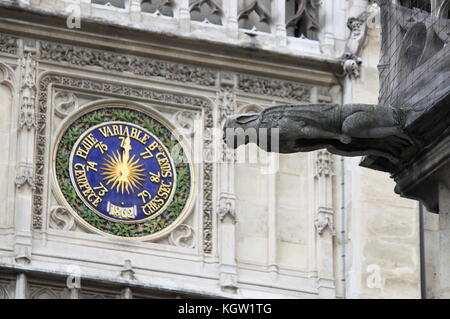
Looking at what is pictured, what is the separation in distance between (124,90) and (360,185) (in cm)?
251

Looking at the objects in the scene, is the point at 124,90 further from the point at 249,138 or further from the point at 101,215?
the point at 249,138

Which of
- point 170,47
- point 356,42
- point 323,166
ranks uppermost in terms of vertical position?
point 356,42

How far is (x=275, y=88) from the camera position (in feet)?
63.4

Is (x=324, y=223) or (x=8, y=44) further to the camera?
(x=324, y=223)

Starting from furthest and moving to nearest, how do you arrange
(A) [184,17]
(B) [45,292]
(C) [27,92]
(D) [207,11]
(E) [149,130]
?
1. (D) [207,11]
2. (A) [184,17]
3. (E) [149,130]
4. (C) [27,92]
5. (B) [45,292]

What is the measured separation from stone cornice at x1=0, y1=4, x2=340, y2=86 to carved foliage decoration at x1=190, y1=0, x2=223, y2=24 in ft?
1.49

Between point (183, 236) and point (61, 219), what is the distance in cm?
122

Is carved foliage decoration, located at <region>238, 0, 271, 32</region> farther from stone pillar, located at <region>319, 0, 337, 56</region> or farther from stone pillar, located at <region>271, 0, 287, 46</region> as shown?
stone pillar, located at <region>319, 0, 337, 56</region>

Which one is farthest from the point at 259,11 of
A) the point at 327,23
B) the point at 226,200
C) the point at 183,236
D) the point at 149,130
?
the point at 183,236

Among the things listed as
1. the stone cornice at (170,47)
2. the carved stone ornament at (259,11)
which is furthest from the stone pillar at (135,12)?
the carved stone ornament at (259,11)

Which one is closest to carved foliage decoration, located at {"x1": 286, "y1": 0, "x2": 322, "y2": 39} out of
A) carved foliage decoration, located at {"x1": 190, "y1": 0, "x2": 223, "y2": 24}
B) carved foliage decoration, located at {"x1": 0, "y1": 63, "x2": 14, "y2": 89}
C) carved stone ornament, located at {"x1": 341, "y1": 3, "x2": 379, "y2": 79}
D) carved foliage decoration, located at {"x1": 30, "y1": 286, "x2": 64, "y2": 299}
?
carved stone ornament, located at {"x1": 341, "y1": 3, "x2": 379, "y2": 79}

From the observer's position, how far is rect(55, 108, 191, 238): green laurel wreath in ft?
59.5

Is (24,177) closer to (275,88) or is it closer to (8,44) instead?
(8,44)

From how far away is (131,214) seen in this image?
719 inches
